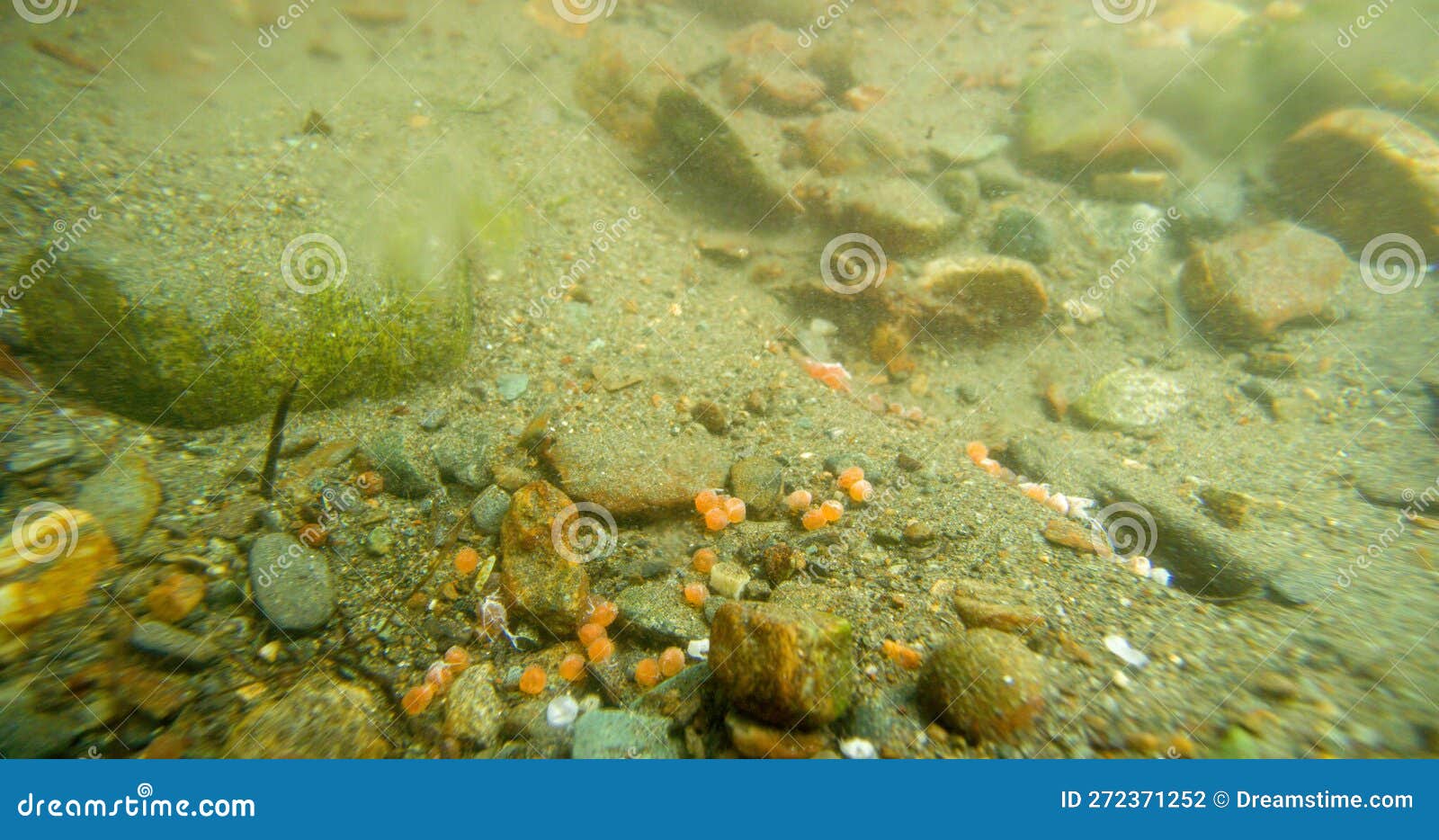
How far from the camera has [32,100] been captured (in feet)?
14.9

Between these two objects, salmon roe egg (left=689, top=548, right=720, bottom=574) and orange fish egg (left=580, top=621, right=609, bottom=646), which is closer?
orange fish egg (left=580, top=621, right=609, bottom=646)

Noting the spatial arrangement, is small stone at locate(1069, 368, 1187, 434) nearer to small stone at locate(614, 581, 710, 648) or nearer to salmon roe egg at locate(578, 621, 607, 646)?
small stone at locate(614, 581, 710, 648)

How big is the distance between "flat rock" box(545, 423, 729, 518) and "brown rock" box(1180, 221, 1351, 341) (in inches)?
236

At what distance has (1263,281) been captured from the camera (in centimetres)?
548

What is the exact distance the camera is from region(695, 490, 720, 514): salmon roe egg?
3170 mm

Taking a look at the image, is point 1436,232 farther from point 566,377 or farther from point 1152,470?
point 566,377

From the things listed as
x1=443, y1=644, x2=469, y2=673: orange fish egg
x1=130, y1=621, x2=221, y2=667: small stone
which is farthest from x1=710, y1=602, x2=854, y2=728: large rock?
x1=130, y1=621, x2=221, y2=667: small stone

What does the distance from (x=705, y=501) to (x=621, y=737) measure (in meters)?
1.41

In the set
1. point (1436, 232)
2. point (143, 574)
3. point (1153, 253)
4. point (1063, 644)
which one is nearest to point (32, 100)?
point (143, 574)

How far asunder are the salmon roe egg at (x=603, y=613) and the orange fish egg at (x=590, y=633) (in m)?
0.03

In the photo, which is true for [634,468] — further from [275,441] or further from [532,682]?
[275,441]

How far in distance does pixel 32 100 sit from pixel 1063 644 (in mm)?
8777

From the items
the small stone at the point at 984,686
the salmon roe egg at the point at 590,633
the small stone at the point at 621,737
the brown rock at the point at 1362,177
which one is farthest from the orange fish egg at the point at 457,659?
the brown rock at the point at 1362,177

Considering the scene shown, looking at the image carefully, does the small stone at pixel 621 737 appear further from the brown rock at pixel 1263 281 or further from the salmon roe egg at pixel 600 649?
the brown rock at pixel 1263 281
